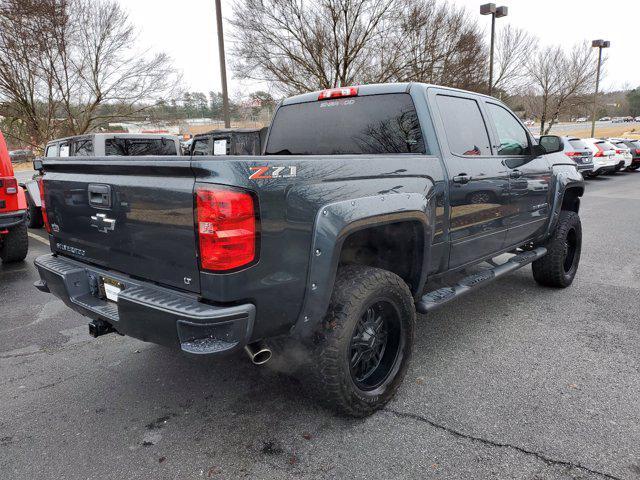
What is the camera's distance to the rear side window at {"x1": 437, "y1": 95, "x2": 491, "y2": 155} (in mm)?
3504

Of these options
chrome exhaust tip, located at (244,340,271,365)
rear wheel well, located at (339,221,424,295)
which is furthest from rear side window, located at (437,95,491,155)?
chrome exhaust tip, located at (244,340,271,365)

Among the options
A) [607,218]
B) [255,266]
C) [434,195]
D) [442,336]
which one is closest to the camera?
[255,266]

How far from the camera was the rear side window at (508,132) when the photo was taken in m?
4.17

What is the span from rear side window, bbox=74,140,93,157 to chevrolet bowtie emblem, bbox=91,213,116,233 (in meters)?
5.76

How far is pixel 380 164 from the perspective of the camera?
9.07 ft

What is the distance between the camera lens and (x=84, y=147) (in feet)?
26.6

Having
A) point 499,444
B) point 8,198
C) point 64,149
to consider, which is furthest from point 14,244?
point 499,444

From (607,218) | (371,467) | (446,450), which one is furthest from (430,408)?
(607,218)

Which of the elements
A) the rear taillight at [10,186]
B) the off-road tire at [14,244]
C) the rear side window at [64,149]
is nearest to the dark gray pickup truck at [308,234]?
the rear taillight at [10,186]

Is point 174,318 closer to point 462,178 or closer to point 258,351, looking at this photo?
point 258,351

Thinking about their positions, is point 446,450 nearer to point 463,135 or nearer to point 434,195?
point 434,195

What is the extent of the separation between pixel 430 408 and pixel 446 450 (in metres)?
0.41

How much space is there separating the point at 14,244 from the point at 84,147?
226 cm

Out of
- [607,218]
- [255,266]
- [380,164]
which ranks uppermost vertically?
[380,164]
